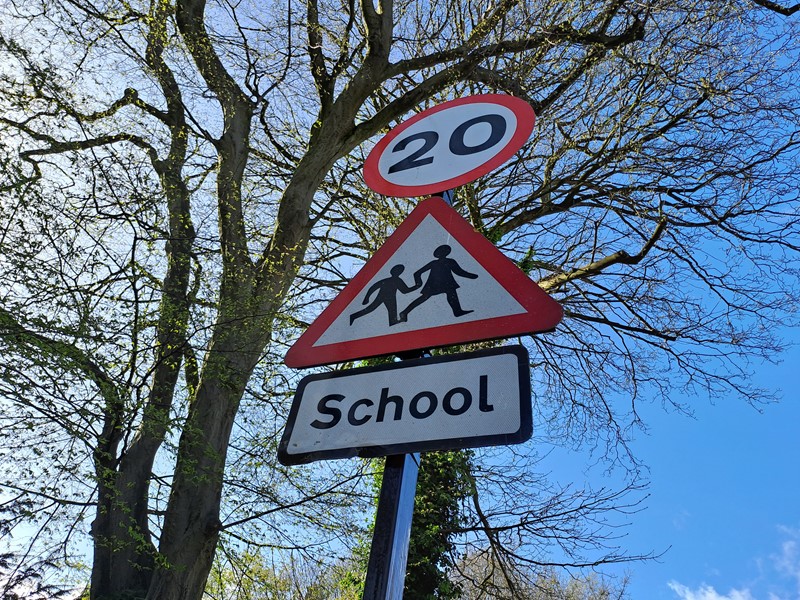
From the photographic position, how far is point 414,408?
4.97 feet

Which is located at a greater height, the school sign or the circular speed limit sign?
the circular speed limit sign

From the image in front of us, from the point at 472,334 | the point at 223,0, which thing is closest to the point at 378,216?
the point at 223,0

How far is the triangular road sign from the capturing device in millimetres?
1636

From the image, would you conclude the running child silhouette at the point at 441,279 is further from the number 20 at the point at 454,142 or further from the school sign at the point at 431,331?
the number 20 at the point at 454,142

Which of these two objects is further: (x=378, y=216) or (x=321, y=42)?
(x=378, y=216)

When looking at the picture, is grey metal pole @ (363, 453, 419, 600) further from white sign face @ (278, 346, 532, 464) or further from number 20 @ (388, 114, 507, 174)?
number 20 @ (388, 114, 507, 174)

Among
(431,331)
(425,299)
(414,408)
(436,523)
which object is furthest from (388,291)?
(436,523)

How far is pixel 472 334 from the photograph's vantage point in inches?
63.9

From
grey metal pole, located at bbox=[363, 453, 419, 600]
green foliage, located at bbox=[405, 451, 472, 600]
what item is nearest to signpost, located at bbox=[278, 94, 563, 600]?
grey metal pole, located at bbox=[363, 453, 419, 600]

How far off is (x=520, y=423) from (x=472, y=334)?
1.10 ft

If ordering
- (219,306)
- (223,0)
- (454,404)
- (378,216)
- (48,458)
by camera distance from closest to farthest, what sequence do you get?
(454,404) → (48,458) → (219,306) → (223,0) → (378,216)

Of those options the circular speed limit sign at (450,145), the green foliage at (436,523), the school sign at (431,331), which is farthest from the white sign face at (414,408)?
the green foliage at (436,523)

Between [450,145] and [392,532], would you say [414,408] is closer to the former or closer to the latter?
[392,532]

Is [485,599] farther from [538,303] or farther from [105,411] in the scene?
[538,303]
